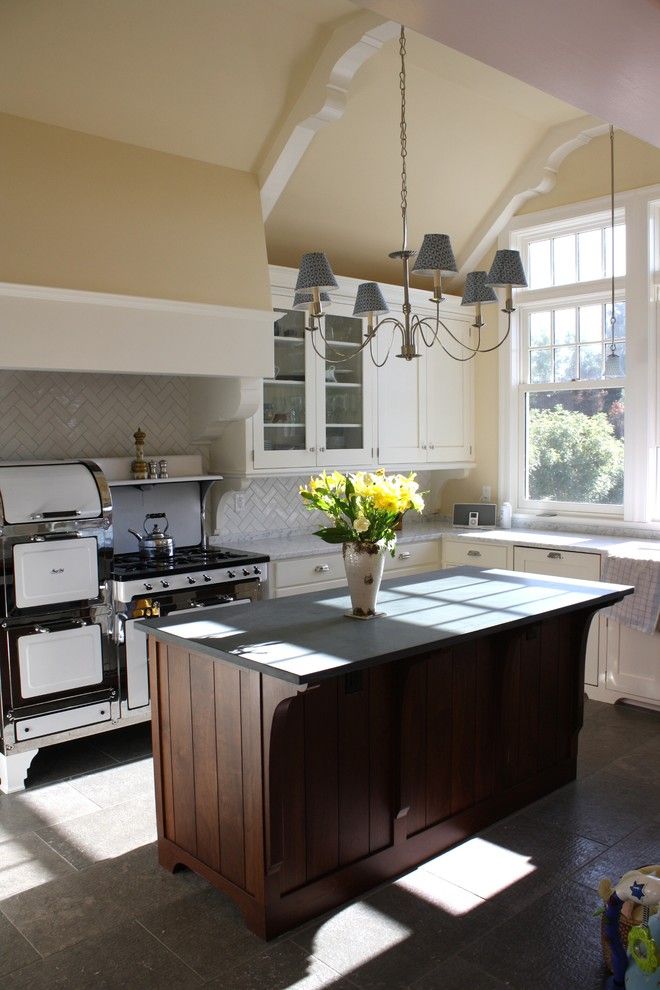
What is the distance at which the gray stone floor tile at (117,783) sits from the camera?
3.63 meters

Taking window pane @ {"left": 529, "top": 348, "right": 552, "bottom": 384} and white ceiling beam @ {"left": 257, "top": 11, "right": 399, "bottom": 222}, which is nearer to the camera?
white ceiling beam @ {"left": 257, "top": 11, "right": 399, "bottom": 222}

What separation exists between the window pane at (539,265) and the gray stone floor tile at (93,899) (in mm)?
4357

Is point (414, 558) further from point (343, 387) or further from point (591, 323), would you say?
point (591, 323)

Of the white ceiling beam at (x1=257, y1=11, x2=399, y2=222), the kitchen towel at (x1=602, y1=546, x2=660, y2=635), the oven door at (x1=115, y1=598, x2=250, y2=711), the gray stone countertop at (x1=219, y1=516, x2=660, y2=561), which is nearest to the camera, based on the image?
the white ceiling beam at (x1=257, y1=11, x2=399, y2=222)

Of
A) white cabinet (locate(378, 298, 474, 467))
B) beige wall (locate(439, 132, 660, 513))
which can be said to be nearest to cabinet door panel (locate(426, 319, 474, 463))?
white cabinet (locate(378, 298, 474, 467))

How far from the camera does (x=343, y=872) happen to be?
2.78m

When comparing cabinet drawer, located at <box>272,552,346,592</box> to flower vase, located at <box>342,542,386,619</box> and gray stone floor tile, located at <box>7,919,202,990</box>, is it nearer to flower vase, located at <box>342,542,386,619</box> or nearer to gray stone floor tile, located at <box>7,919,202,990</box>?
flower vase, located at <box>342,542,386,619</box>

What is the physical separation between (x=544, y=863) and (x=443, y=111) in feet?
13.1

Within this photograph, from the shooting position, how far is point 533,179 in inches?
216

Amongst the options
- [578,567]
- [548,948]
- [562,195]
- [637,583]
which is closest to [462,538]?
[578,567]

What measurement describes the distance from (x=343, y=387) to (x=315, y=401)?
0.88 ft

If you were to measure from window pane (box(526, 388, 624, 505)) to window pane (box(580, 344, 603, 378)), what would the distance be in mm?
110

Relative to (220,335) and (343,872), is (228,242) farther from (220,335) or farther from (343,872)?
(343,872)

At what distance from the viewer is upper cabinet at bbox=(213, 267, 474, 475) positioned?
4938 mm
